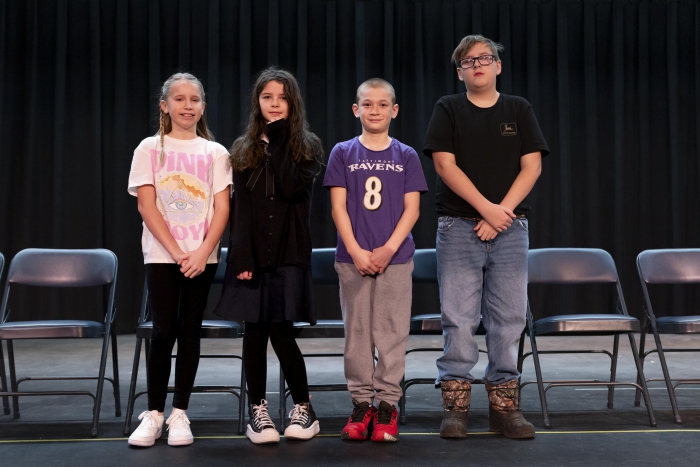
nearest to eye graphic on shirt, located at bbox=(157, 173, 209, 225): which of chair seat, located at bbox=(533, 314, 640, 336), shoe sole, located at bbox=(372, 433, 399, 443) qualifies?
shoe sole, located at bbox=(372, 433, 399, 443)

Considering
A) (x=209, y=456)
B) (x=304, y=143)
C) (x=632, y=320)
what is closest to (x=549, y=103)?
(x=632, y=320)

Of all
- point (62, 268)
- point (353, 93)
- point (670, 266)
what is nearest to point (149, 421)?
point (62, 268)

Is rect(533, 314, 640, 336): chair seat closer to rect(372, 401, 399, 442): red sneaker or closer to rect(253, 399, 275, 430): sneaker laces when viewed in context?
rect(372, 401, 399, 442): red sneaker

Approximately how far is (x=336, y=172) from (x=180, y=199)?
2.04 ft

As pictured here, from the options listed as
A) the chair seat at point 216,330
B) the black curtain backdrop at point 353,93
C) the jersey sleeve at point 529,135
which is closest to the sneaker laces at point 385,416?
the chair seat at point 216,330

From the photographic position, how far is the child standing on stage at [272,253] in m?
Answer: 2.59

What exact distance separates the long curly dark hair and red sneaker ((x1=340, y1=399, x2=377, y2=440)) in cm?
99

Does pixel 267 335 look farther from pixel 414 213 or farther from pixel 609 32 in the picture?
pixel 609 32

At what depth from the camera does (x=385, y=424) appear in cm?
257

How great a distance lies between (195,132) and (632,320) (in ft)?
6.61

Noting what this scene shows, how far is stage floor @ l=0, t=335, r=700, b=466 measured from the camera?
2.37 m

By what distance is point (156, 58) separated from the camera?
6613 millimetres

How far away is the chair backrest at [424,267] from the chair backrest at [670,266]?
1.01m

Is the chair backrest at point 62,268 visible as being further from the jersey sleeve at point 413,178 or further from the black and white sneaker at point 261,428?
the jersey sleeve at point 413,178
